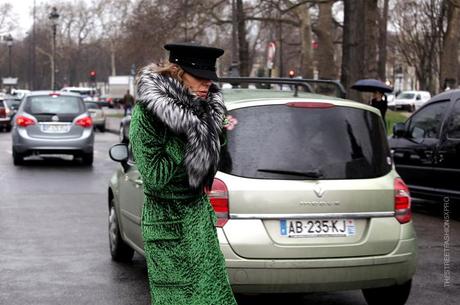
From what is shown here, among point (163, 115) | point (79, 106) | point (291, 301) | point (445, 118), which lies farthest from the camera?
point (79, 106)

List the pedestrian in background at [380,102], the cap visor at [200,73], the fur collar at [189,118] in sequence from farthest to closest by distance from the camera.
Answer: the pedestrian in background at [380,102] → the cap visor at [200,73] → the fur collar at [189,118]

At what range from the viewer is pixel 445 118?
11914mm

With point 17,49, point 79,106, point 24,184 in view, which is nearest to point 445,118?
point 24,184

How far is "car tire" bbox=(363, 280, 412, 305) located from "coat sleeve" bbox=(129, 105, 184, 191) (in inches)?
122

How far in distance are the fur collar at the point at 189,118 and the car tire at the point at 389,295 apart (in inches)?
118

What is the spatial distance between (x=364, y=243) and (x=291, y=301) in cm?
132

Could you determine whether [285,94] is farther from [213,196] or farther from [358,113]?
[213,196]

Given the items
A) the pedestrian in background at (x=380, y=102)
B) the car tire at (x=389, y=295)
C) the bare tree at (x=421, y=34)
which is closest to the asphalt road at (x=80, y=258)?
the car tire at (x=389, y=295)

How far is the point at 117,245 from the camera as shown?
8.36 m

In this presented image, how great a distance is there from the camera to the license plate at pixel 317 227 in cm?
575

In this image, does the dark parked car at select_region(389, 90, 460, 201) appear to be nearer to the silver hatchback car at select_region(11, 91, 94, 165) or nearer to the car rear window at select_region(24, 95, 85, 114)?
the silver hatchback car at select_region(11, 91, 94, 165)

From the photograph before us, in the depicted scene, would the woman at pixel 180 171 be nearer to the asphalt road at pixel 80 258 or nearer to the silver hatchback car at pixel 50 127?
the asphalt road at pixel 80 258

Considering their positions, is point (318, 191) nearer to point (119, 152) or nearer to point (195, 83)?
point (119, 152)

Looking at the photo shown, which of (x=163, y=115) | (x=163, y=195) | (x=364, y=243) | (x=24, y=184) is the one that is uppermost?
(x=163, y=115)
